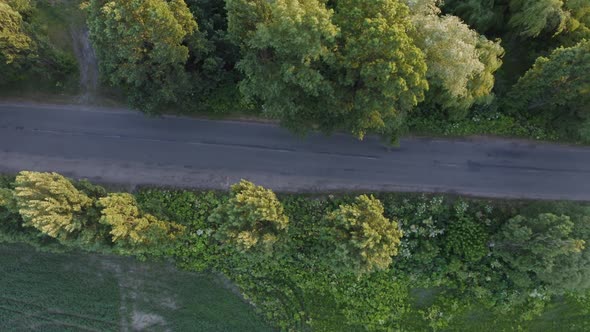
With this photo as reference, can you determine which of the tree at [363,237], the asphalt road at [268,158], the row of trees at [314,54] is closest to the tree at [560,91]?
the asphalt road at [268,158]

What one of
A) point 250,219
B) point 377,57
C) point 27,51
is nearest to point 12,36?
point 27,51

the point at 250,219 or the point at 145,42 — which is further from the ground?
the point at 145,42

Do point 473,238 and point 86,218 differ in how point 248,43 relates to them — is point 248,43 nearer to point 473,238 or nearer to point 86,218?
point 86,218

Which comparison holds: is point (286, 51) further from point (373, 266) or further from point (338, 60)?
point (373, 266)

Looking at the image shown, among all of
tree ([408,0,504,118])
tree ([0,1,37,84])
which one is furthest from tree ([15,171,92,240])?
tree ([408,0,504,118])

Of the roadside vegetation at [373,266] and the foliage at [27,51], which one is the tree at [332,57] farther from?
→ the foliage at [27,51]

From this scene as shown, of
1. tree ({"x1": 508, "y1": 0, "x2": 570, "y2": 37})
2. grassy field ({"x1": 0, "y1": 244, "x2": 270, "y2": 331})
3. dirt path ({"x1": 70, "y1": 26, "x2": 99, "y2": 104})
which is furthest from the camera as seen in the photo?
dirt path ({"x1": 70, "y1": 26, "x2": 99, "y2": 104})

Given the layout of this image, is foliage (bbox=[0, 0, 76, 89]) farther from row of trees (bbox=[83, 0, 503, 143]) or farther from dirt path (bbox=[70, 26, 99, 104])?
row of trees (bbox=[83, 0, 503, 143])
